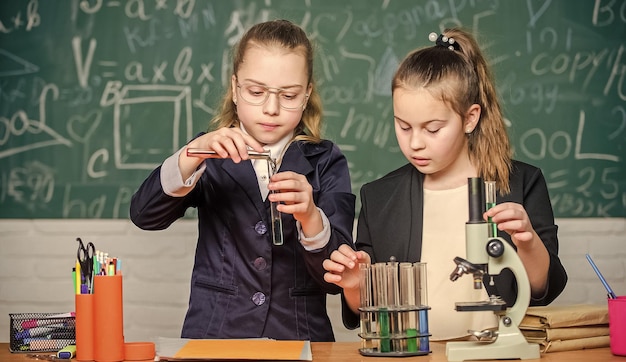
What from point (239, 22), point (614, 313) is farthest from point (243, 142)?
point (239, 22)

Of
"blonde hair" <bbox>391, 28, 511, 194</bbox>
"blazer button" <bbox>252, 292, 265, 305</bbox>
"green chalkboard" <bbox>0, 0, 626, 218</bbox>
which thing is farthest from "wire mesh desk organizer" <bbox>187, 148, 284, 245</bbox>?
"green chalkboard" <bbox>0, 0, 626, 218</bbox>

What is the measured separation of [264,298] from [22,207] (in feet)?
6.22

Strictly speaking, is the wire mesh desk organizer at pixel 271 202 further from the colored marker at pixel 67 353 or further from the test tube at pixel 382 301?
the colored marker at pixel 67 353

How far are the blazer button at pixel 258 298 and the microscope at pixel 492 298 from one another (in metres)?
0.56

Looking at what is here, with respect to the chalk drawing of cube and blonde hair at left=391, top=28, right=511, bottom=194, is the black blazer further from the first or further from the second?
the chalk drawing of cube

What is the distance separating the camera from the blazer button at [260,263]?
210cm

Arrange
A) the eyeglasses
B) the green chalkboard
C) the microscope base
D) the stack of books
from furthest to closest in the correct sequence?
the green chalkboard
the eyeglasses
the stack of books
the microscope base

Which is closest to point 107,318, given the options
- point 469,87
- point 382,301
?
point 382,301

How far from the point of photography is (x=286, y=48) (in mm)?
2133

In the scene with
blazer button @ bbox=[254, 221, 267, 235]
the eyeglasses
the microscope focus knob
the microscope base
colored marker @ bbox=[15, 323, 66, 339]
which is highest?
the eyeglasses

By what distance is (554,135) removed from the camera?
3.61 meters

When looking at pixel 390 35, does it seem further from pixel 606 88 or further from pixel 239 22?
pixel 606 88

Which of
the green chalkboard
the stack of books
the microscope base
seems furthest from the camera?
the green chalkboard

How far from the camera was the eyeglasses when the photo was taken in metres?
2.07
